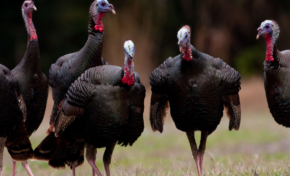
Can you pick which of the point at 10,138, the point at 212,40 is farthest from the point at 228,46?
the point at 10,138

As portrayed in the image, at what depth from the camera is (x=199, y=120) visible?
14.5 ft

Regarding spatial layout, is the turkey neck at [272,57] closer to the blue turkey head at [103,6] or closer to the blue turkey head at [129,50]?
the blue turkey head at [129,50]

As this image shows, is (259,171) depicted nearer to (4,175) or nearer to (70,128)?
(70,128)

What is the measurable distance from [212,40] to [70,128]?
977 centimetres

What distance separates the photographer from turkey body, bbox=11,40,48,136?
204 inches

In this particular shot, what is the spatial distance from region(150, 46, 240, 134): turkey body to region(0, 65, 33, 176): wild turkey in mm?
1431

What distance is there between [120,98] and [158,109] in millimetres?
759

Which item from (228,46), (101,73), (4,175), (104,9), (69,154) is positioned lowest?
(4,175)

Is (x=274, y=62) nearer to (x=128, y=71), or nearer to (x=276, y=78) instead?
(x=276, y=78)

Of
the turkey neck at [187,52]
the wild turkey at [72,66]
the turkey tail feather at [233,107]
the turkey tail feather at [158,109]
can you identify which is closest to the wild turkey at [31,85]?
the wild turkey at [72,66]

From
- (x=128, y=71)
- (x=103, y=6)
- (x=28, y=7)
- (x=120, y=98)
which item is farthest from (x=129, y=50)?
(x=28, y=7)

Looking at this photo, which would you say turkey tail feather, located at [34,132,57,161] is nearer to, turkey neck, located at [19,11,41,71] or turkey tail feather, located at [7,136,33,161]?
turkey tail feather, located at [7,136,33,161]

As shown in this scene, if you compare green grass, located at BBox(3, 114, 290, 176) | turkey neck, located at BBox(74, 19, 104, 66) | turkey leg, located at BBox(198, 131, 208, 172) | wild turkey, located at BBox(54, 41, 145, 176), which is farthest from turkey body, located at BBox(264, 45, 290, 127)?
green grass, located at BBox(3, 114, 290, 176)

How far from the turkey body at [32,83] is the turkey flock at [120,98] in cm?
2
